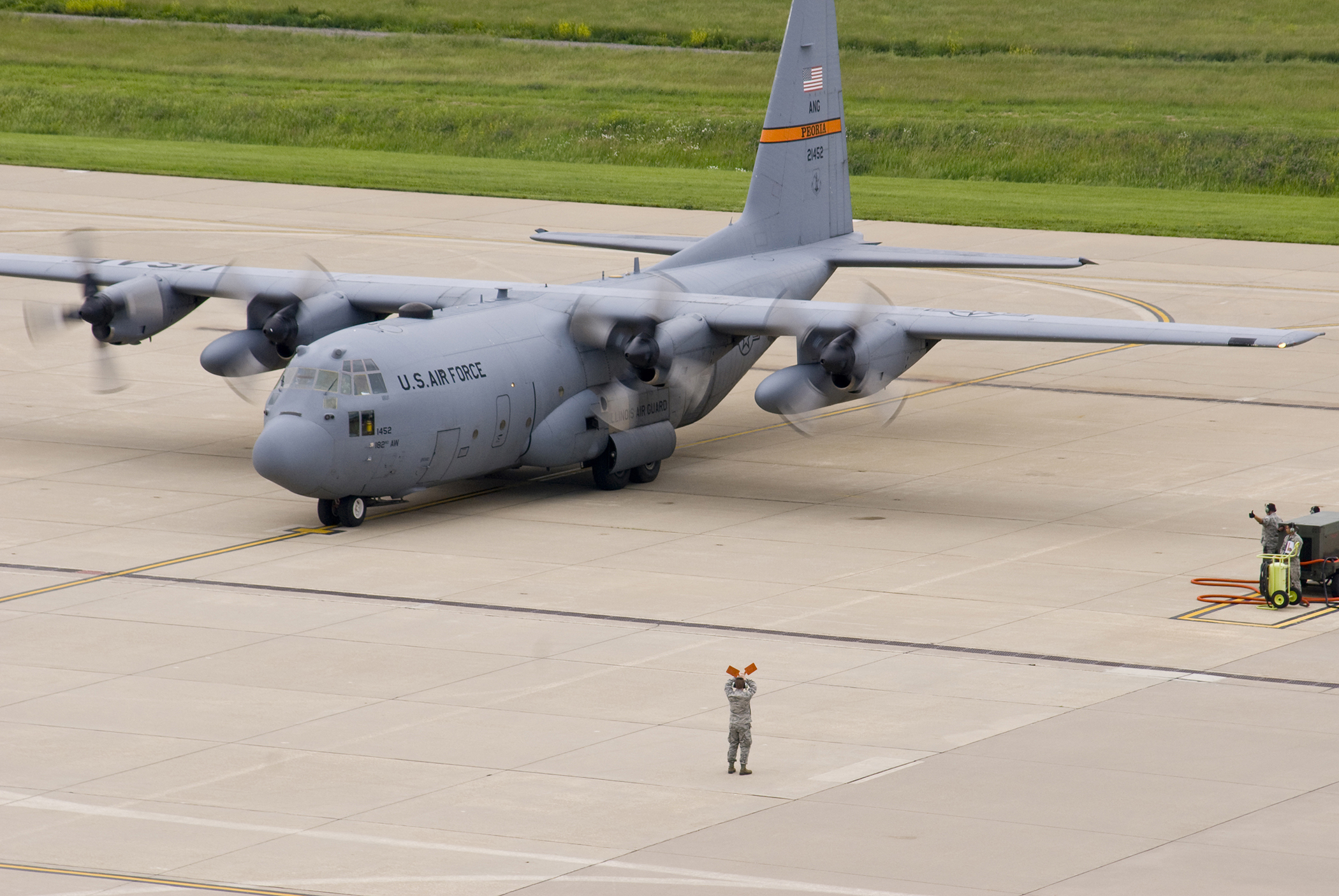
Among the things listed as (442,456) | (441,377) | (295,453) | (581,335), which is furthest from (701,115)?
(295,453)

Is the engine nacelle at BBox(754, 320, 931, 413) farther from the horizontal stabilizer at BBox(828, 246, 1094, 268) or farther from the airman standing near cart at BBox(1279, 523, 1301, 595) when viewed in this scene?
the airman standing near cart at BBox(1279, 523, 1301, 595)

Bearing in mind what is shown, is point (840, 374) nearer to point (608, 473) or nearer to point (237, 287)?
point (608, 473)

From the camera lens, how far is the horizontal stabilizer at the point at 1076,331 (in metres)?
29.6

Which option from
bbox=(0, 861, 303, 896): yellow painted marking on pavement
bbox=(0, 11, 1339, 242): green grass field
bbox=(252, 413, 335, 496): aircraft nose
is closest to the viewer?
bbox=(0, 861, 303, 896): yellow painted marking on pavement

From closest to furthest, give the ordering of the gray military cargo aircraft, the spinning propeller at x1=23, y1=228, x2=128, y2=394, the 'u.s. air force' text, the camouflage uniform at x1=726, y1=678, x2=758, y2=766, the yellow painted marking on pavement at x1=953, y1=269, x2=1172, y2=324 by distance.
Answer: the camouflage uniform at x1=726, y1=678, x2=758, y2=766, the gray military cargo aircraft, the 'u.s. air force' text, the spinning propeller at x1=23, y1=228, x2=128, y2=394, the yellow painted marking on pavement at x1=953, y1=269, x2=1172, y2=324

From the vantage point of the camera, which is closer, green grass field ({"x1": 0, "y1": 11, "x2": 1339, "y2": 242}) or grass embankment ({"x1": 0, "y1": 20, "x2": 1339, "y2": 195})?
green grass field ({"x1": 0, "y1": 11, "x2": 1339, "y2": 242})

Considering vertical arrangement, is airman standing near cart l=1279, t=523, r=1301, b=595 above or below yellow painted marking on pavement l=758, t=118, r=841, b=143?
below

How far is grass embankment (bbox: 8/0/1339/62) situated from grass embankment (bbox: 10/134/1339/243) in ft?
93.8

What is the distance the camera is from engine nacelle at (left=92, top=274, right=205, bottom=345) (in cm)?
3491

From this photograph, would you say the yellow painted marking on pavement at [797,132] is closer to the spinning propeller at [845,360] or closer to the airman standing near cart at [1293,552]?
the spinning propeller at [845,360]

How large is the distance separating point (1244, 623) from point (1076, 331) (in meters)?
6.74

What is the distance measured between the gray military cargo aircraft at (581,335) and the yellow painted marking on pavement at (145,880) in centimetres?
1181

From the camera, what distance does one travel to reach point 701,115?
268 ft

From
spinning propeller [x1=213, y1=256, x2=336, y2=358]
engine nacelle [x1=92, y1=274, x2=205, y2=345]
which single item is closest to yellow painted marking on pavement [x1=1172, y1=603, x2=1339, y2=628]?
spinning propeller [x1=213, y1=256, x2=336, y2=358]
